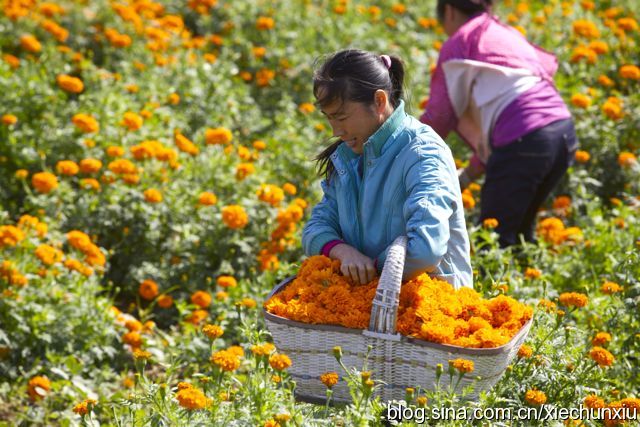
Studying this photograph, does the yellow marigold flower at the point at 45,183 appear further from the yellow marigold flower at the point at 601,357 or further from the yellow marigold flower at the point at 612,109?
the yellow marigold flower at the point at 612,109

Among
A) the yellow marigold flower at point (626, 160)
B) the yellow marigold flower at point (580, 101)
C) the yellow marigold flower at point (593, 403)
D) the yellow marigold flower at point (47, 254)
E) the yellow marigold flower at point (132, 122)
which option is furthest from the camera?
the yellow marigold flower at point (580, 101)

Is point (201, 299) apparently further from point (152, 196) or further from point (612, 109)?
point (612, 109)

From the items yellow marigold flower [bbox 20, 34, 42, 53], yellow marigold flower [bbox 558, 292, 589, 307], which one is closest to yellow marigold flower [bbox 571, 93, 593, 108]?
yellow marigold flower [bbox 558, 292, 589, 307]

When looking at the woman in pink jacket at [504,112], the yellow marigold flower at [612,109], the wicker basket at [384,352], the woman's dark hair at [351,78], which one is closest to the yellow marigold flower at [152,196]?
the woman in pink jacket at [504,112]

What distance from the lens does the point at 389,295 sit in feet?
7.73

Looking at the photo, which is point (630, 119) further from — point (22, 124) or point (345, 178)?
point (22, 124)

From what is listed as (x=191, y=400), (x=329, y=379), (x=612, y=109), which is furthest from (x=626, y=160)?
(x=191, y=400)

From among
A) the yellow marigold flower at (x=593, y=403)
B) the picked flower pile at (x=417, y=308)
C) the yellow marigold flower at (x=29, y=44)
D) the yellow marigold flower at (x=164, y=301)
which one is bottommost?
the yellow marigold flower at (x=164, y=301)

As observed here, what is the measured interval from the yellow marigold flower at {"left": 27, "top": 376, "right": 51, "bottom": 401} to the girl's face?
173 centimetres

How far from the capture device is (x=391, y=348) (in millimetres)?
2434

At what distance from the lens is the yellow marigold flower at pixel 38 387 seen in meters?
3.58

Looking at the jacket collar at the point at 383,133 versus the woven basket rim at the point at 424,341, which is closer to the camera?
the woven basket rim at the point at 424,341

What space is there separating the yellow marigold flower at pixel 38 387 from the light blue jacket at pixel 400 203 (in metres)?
1.42

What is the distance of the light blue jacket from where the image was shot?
8.25 feet
